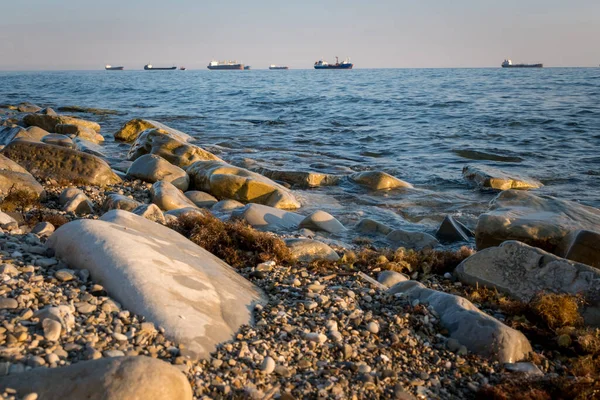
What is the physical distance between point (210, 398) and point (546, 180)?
1208cm

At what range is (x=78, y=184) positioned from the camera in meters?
9.29

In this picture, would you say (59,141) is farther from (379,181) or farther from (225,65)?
(225,65)

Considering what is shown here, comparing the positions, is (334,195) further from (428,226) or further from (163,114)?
(163,114)

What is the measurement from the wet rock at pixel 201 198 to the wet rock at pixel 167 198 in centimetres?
61

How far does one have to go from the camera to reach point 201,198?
10.2m

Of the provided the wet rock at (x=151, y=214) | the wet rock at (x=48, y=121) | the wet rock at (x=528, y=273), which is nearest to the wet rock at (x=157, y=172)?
the wet rock at (x=151, y=214)

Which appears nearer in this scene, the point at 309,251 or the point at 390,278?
the point at 390,278

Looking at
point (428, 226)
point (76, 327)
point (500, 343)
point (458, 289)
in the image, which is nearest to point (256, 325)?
point (76, 327)

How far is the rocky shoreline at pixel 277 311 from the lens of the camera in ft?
11.1

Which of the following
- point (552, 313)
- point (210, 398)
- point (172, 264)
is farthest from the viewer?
point (552, 313)

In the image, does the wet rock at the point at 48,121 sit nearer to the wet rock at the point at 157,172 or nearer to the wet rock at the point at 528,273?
the wet rock at the point at 157,172

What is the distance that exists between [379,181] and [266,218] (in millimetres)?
4304

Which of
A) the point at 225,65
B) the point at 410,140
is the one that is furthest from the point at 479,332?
the point at 225,65

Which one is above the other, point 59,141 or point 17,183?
point 17,183
